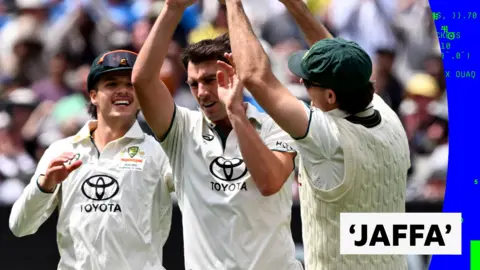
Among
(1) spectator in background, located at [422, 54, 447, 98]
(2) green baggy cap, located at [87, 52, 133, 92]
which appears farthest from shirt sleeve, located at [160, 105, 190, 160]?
(1) spectator in background, located at [422, 54, 447, 98]

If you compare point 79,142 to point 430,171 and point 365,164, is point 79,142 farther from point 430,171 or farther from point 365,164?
point 430,171

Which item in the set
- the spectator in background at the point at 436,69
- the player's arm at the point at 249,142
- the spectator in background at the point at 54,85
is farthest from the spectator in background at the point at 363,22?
the player's arm at the point at 249,142

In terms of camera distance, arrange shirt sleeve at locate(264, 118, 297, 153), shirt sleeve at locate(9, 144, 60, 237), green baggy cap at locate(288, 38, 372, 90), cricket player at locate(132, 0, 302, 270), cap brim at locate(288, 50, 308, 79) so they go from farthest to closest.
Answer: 1. shirt sleeve at locate(9, 144, 60, 237)
2. shirt sleeve at locate(264, 118, 297, 153)
3. cricket player at locate(132, 0, 302, 270)
4. cap brim at locate(288, 50, 308, 79)
5. green baggy cap at locate(288, 38, 372, 90)

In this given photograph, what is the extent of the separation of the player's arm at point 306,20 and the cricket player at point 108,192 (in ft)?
2.74

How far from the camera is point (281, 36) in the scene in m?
5.75

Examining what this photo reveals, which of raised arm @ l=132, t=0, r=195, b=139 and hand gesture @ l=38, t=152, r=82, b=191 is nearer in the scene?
raised arm @ l=132, t=0, r=195, b=139

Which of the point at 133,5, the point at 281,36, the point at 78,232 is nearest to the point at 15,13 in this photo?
the point at 133,5

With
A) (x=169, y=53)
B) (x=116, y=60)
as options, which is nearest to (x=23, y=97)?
(x=169, y=53)

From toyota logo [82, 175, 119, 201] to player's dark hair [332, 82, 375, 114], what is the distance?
1.27m

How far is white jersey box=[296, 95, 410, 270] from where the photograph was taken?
10.3ft

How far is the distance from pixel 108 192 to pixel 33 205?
0.33 meters

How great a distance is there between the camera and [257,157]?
3215 mm

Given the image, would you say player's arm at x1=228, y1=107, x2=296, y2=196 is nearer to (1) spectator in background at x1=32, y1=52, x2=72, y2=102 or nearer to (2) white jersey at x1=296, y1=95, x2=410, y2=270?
(2) white jersey at x1=296, y1=95, x2=410, y2=270

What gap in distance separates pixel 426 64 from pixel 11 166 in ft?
8.71
